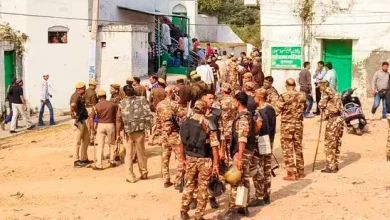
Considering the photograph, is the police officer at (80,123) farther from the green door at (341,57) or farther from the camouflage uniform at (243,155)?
the green door at (341,57)

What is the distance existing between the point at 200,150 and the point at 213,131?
1.03ft

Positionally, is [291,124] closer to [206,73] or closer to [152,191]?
[152,191]

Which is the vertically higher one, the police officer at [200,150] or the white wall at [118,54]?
the white wall at [118,54]

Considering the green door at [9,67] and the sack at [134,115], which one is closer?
the sack at [134,115]

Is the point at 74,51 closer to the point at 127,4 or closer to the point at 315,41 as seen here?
the point at 127,4

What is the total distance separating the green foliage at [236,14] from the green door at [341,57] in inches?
1033

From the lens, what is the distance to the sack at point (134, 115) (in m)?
11.5

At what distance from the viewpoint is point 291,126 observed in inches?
441

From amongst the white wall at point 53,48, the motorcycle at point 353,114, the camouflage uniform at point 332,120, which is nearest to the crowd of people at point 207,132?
the camouflage uniform at point 332,120

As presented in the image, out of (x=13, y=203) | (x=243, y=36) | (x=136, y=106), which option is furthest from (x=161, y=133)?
(x=243, y=36)

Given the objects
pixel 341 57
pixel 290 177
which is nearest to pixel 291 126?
pixel 290 177

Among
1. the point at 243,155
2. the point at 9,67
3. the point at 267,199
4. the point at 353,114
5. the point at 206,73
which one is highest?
the point at 9,67

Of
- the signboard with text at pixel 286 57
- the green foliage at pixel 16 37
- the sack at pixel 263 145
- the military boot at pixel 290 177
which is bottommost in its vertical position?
the military boot at pixel 290 177

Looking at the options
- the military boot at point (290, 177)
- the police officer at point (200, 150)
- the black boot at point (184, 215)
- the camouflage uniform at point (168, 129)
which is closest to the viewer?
the police officer at point (200, 150)
